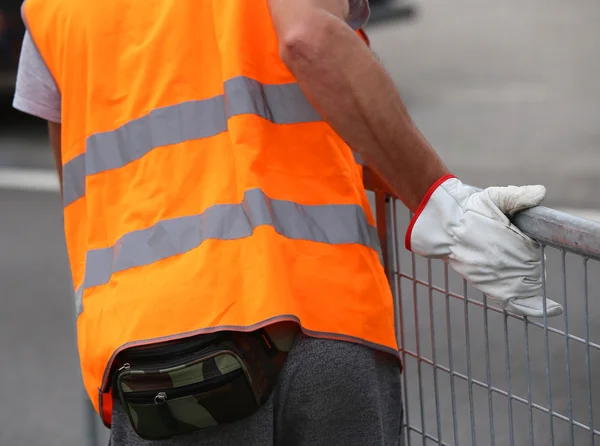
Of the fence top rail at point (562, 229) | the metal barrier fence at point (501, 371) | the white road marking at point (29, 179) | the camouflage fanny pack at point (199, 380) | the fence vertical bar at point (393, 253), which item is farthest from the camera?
the white road marking at point (29, 179)

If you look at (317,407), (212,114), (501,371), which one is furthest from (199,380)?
(501,371)

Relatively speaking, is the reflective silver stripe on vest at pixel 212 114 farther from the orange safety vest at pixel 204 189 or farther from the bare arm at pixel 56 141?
the bare arm at pixel 56 141

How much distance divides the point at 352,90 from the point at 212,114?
1.08ft

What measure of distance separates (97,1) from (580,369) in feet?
10.8

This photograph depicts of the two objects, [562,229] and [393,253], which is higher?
[562,229]

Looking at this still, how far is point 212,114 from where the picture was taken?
1.96m

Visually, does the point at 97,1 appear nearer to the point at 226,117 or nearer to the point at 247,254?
the point at 226,117

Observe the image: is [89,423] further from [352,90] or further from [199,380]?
[352,90]

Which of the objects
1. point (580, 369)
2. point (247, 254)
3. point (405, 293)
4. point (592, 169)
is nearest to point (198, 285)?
point (247, 254)

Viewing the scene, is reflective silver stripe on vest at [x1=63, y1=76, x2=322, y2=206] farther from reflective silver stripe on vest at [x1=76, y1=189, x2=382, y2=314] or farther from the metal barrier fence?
the metal barrier fence

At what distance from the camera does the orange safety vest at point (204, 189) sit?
1883 mm

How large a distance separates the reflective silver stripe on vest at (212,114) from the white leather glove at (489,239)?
33 cm

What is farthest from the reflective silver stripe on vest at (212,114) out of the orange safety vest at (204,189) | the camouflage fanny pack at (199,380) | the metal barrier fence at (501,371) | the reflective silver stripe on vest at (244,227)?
the metal barrier fence at (501,371)

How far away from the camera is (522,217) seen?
178 cm
